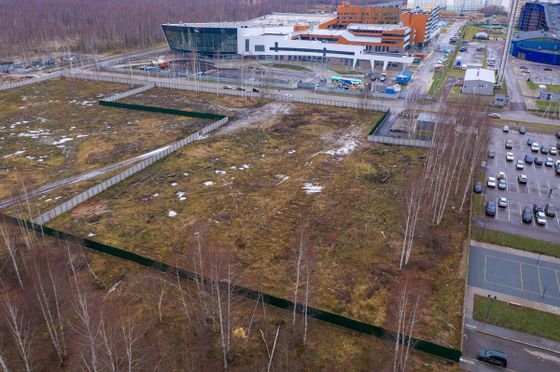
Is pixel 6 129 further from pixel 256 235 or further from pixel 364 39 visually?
pixel 364 39

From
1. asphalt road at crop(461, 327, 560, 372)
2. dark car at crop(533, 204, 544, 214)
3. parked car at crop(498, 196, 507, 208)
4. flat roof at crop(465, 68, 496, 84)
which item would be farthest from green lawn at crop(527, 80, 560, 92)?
asphalt road at crop(461, 327, 560, 372)

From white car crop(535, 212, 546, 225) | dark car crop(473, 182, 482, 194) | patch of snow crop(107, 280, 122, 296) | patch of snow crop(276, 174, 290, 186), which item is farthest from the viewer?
patch of snow crop(276, 174, 290, 186)

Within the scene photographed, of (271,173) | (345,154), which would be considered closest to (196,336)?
(271,173)

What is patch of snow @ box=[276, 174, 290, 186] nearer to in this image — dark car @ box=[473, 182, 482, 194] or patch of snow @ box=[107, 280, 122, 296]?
patch of snow @ box=[107, 280, 122, 296]

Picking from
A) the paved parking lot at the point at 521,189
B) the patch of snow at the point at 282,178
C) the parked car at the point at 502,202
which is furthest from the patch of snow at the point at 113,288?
the parked car at the point at 502,202

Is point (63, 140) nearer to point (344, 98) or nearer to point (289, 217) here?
point (289, 217)

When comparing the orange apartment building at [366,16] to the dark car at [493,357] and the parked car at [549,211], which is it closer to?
the parked car at [549,211]
